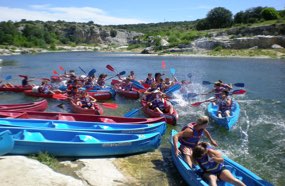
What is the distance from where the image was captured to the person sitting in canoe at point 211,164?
609cm

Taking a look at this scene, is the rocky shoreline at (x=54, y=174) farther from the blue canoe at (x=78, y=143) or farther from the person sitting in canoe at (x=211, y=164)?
the person sitting in canoe at (x=211, y=164)

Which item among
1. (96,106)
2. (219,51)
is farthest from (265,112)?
(219,51)

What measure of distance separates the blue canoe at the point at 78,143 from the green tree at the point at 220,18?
73.5 meters

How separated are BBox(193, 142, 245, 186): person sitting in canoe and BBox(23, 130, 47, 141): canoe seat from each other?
14.0 ft

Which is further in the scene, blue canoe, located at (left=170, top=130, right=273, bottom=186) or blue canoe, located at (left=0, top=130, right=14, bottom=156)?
blue canoe, located at (left=0, top=130, right=14, bottom=156)

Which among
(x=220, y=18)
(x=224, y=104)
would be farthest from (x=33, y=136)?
(x=220, y=18)

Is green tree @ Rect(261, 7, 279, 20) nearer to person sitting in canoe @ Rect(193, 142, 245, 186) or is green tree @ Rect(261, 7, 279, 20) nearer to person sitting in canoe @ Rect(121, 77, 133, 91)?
person sitting in canoe @ Rect(121, 77, 133, 91)

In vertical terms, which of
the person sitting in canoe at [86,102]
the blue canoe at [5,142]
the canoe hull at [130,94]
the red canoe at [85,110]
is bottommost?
the canoe hull at [130,94]

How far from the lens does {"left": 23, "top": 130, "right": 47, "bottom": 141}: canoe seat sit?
26.6ft

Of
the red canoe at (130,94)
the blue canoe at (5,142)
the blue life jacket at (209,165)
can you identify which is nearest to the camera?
the blue life jacket at (209,165)

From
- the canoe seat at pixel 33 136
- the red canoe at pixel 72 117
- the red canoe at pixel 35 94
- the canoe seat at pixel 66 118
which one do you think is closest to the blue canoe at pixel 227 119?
the red canoe at pixel 72 117

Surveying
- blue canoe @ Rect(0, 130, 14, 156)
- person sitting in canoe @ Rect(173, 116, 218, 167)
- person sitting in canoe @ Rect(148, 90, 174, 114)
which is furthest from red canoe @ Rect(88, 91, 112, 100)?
person sitting in canoe @ Rect(173, 116, 218, 167)

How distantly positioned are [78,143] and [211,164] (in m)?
3.47

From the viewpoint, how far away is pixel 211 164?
625cm
